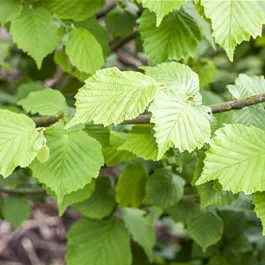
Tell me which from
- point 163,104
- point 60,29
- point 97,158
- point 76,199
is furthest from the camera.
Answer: point 60,29

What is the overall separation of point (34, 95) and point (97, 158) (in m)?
0.33

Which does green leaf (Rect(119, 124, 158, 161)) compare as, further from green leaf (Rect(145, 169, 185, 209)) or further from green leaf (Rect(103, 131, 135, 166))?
green leaf (Rect(145, 169, 185, 209))

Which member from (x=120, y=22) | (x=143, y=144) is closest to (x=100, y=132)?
(x=143, y=144)

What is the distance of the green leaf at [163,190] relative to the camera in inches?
52.1

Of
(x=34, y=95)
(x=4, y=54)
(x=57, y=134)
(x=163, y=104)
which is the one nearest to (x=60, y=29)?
(x=34, y=95)

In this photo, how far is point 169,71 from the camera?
104 cm

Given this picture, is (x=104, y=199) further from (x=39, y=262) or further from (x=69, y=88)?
(x=39, y=262)

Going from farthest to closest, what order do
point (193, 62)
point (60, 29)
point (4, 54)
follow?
point (4, 54)
point (193, 62)
point (60, 29)

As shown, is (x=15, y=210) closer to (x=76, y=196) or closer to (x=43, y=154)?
(x=76, y=196)

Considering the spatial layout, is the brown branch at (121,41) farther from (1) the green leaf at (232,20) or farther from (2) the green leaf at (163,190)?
(1) the green leaf at (232,20)

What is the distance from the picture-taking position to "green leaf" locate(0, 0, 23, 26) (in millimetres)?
1250

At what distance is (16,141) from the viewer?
94 centimetres

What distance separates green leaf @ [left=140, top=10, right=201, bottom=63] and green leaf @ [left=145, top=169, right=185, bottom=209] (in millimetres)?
332

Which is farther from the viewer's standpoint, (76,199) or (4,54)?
(4,54)
